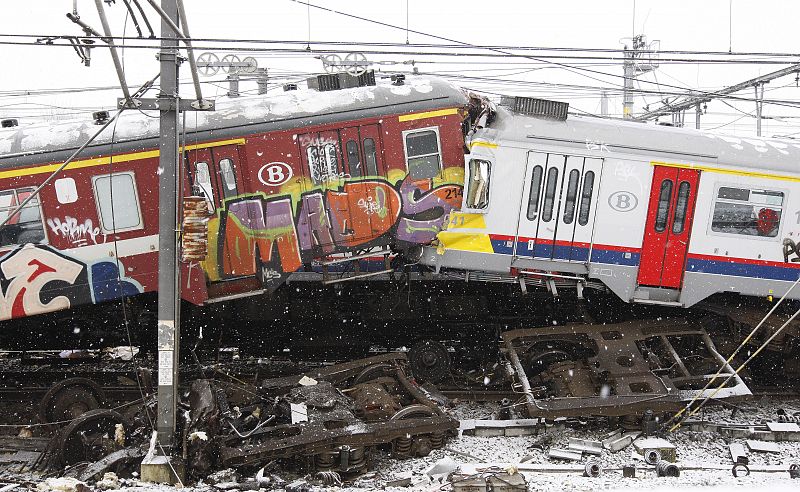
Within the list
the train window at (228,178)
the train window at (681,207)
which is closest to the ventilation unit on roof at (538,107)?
the train window at (681,207)

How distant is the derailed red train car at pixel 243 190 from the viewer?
1017cm

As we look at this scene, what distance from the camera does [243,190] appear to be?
416 inches

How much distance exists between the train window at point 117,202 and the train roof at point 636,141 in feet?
17.5

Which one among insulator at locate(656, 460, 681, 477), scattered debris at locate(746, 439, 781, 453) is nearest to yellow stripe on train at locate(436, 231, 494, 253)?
insulator at locate(656, 460, 681, 477)

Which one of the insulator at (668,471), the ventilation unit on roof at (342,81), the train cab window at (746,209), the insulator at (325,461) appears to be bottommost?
the insulator at (668,471)

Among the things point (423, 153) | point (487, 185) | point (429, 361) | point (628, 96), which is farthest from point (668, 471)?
point (628, 96)

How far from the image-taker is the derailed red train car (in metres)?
10.2

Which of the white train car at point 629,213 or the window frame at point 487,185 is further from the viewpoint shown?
the white train car at point 629,213

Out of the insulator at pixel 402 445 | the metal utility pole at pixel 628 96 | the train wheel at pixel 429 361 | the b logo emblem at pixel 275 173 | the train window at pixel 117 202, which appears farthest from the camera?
the metal utility pole at pixel 628 96

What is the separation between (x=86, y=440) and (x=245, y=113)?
5.11 meters

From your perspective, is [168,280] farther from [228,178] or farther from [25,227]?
[25,227]

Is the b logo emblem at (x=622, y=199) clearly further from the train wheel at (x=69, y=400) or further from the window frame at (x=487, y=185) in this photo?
the train wheel at (x=69, y=400)

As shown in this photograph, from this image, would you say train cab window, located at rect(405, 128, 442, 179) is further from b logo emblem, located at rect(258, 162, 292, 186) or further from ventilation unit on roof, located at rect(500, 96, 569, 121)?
b logo emblem, located at rect(258, 162, 292, 186)

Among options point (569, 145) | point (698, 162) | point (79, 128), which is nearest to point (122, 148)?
point (79, 128)
